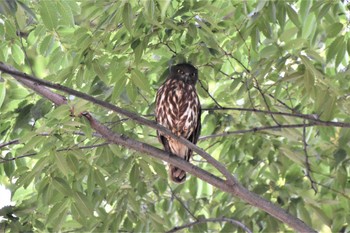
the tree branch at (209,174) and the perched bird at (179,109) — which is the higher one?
the perched bird at (179,109)

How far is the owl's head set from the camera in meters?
4.28

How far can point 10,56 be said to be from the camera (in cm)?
427

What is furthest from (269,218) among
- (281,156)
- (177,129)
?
(177,129)

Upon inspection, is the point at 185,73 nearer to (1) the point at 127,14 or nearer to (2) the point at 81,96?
(1) the point at 127,14

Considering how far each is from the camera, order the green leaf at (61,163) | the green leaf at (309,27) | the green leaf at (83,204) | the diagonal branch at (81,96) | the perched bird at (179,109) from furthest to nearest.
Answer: the perched bird at (179,109) → the green leaf at (309,27) → the green leaf at (83,204) → the green leaf at (61,163) → the diagonal branch at (81,96)

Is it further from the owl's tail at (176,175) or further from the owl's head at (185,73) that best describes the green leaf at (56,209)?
the owl's tail at (176,175)

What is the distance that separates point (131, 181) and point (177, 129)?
82 centimetres

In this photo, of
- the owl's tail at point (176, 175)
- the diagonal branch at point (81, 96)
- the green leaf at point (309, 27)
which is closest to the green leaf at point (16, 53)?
the diagonal branch at point (81, 96)

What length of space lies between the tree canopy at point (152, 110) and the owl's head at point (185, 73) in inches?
2.7

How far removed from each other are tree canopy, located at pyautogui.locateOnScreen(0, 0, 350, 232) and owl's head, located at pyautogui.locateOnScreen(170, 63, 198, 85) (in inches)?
2.7

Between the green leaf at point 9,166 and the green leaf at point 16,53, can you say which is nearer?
the green leaf at point 16,53

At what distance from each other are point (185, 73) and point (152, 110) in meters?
0.35

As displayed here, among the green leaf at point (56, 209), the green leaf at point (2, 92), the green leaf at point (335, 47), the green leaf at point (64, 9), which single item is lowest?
the green leaf at point (56, 209)

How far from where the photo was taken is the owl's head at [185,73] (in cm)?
428
